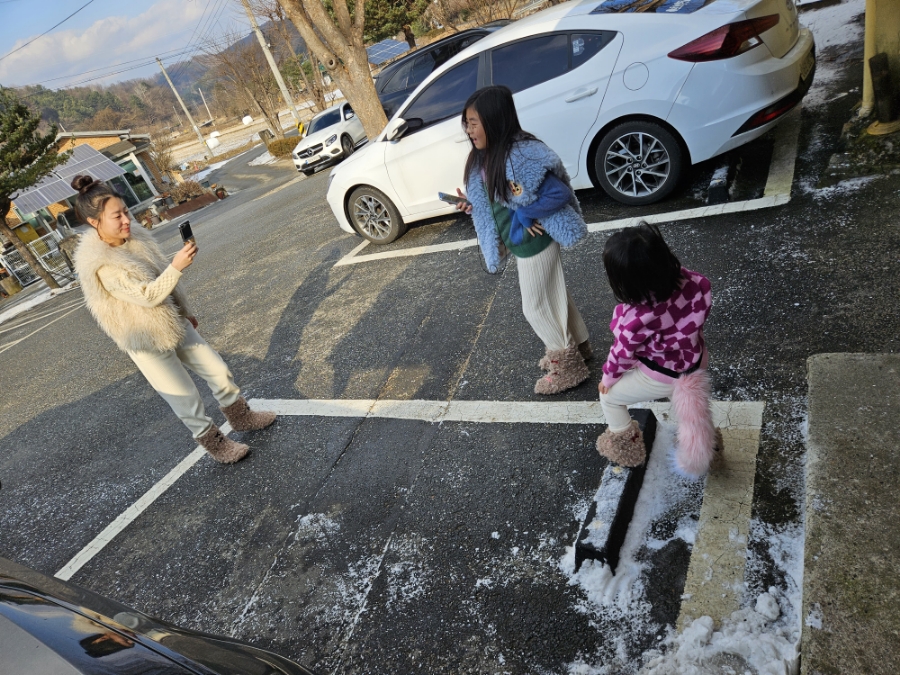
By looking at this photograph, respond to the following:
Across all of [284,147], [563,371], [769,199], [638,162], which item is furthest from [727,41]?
[284,147]

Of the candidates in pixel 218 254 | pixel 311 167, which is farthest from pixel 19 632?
pixel 311 167

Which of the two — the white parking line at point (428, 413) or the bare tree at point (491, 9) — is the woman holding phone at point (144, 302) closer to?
the white parking line at point (428, 413)

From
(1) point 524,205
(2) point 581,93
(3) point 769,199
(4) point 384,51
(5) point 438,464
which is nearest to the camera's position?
(1) point 524,205

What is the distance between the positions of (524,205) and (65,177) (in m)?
32.6

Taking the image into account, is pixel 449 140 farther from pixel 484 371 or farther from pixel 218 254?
pixel 218 254

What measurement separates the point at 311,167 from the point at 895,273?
14687mm

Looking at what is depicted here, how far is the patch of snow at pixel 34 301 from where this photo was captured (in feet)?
45.9

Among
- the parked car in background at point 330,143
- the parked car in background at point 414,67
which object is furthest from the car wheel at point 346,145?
the parked car in background at point 414,67

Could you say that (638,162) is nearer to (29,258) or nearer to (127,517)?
(127,517)

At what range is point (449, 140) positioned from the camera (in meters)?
5.85

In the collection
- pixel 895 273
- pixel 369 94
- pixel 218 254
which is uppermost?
pixel 369 94

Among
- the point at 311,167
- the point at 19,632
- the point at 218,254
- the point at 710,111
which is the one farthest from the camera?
the point at 311,167

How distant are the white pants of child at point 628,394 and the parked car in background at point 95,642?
1.60 meters

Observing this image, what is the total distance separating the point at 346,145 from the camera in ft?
52.6
